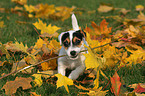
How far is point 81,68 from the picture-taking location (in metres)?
2.13

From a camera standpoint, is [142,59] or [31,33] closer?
[142,59]

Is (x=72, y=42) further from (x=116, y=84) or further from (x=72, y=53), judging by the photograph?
(x=116, y=84)

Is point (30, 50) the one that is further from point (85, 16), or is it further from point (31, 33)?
point (85, 16)

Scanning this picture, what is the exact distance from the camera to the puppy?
2.02m

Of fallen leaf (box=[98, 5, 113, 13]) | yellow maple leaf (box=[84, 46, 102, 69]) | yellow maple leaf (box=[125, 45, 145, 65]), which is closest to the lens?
A: yellow maple leaf (box=[84, 46, 102, 69])

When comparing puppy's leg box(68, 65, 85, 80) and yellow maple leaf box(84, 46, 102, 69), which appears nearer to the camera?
yellow maple leaf box(84, 46, 102, 69)

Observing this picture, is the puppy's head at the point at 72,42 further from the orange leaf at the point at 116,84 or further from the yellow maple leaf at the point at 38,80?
the orange leaf at the point at 116,84

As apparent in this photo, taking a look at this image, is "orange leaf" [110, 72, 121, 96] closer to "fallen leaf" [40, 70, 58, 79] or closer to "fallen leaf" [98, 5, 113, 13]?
"fallen leaf" [40, 70, 58, 79]

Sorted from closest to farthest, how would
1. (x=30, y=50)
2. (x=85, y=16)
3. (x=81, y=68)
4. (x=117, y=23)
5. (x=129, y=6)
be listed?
1. (x=81, y=68)
2. (x=30, y=50)
3. (x=117, y=23)
4. (x=85, y=16)
5. (x=129, y=6)

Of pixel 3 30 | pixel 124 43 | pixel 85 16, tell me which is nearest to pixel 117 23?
pixel 85 16

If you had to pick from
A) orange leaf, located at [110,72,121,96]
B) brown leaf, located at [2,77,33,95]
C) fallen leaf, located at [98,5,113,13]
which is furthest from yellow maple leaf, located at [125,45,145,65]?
fallen leaf, located at [98,5,113,13]

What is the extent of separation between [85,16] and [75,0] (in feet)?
7.28

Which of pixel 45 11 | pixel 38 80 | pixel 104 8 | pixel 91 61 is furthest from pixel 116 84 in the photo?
pixel 104 8

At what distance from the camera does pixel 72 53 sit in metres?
1.94
